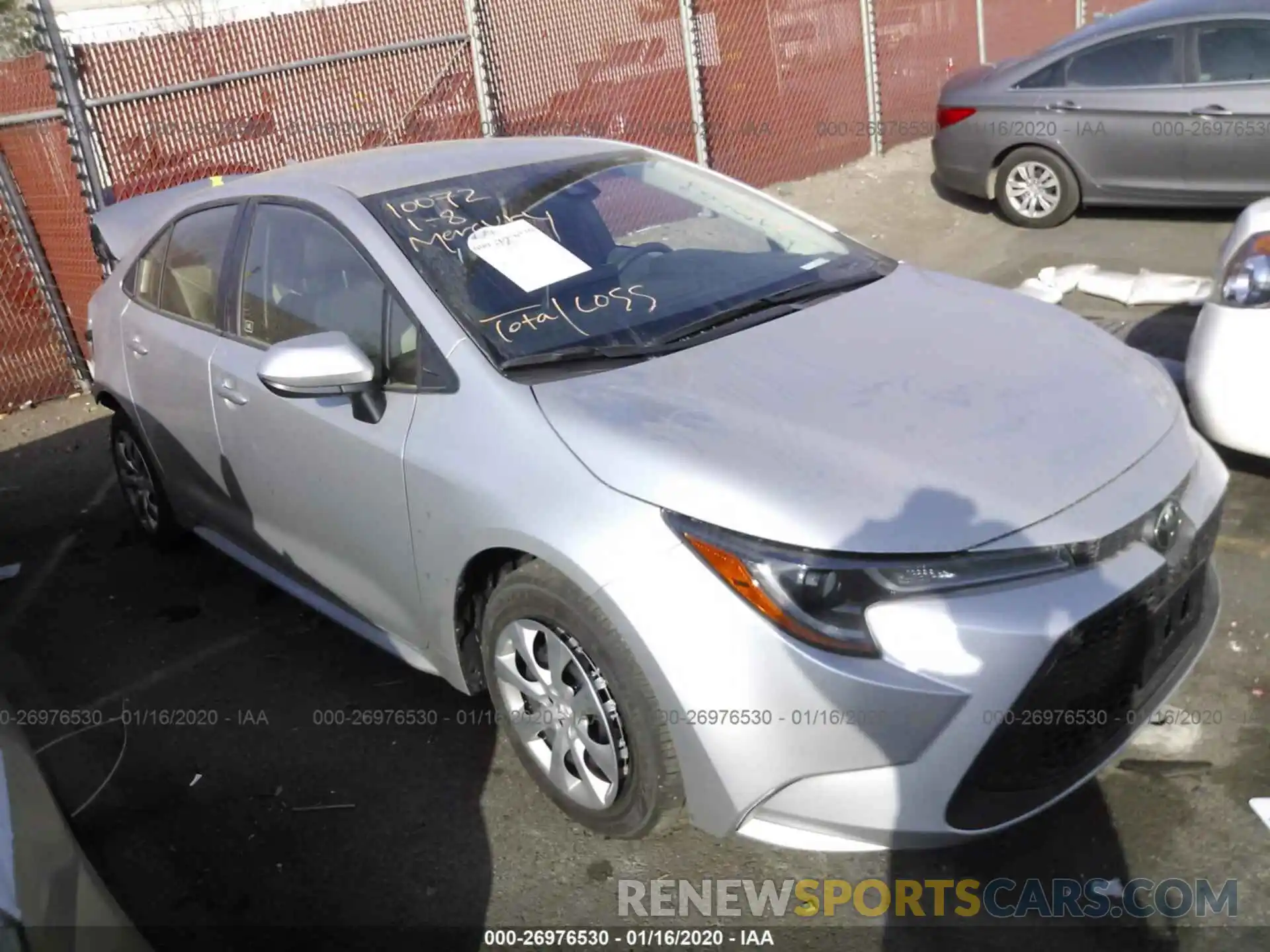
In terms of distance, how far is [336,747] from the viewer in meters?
3.75

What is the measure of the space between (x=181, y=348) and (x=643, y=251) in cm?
182

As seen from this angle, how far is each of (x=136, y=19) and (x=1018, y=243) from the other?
2135 cm

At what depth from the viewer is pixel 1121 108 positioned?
8.48m

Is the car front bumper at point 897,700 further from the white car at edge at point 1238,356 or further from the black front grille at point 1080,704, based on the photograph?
the white car at edge at point 1238,356

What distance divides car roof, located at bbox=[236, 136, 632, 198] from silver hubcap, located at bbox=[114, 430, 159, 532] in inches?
59.0

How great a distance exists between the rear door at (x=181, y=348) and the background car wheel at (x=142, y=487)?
6.8 inches

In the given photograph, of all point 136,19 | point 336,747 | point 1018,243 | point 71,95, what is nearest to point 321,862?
point 336,747

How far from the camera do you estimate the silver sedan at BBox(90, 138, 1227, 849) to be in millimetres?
2488

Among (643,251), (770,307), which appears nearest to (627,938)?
(770,307)

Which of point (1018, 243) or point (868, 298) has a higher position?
point (868, 298)

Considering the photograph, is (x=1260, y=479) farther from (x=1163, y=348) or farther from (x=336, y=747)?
(x=336, y=747)

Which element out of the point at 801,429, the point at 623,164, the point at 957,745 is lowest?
the point at 957,745

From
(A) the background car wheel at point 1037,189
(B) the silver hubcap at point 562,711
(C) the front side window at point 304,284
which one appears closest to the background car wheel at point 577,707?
(B) the silver hubcap at point 562,711

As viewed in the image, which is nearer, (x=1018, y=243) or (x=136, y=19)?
(x=1018, y=243)
